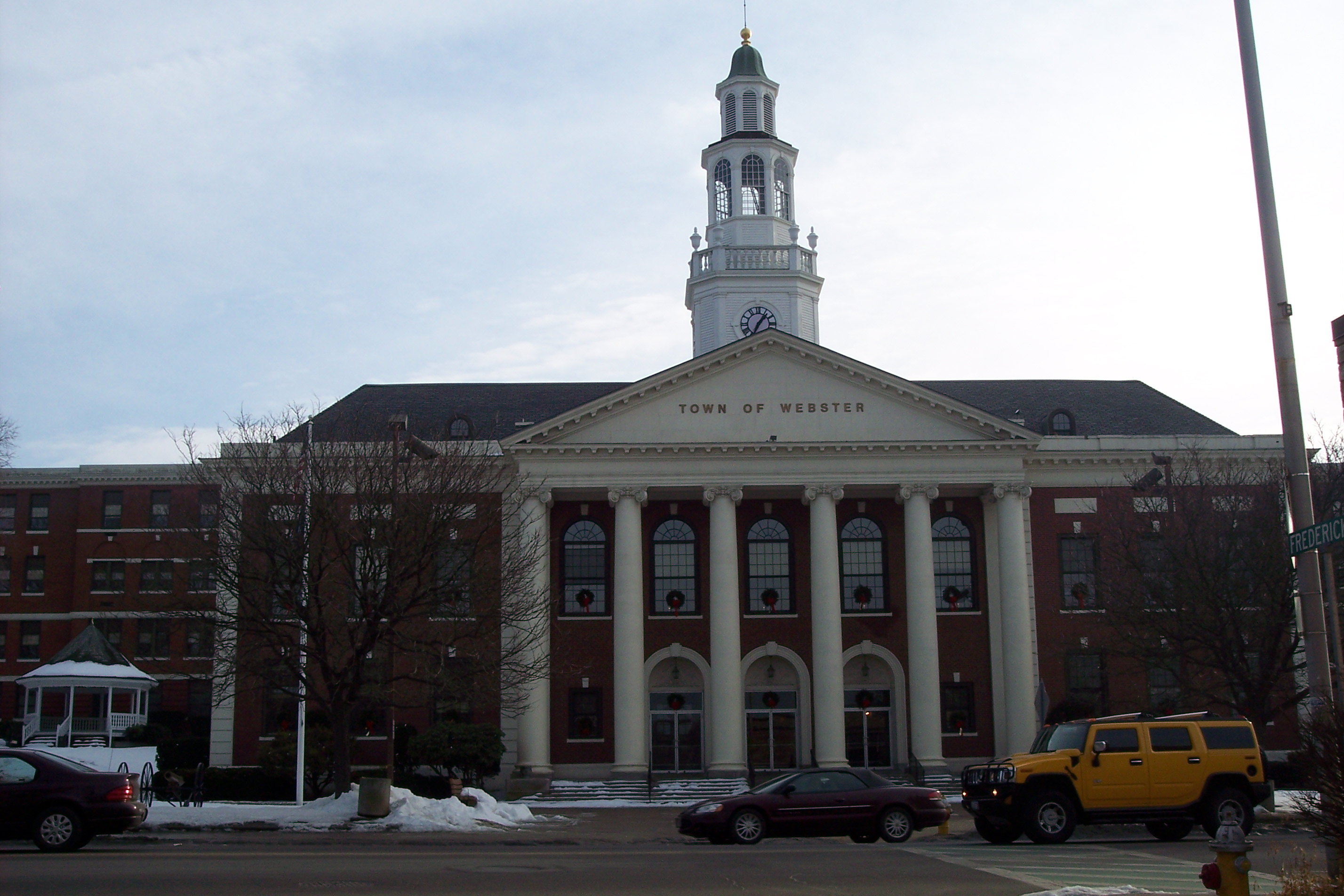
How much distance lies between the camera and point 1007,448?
4528cm

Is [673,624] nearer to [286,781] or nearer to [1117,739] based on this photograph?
[286,781]

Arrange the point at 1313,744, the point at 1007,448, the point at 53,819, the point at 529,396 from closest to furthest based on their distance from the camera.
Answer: the point at 1313,744 < the point at 53,819 < the point at 1007,448 < the point at 529,396

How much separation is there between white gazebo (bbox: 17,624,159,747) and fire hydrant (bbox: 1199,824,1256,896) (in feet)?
111

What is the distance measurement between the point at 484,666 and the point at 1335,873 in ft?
70.3

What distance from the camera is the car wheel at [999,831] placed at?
2234 cm

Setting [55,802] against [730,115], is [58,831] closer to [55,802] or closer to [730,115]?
[55,802]

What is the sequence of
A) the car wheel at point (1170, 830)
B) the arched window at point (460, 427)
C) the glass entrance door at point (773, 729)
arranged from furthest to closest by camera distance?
the arched window at point (460, 427) < the glass entrance door at point (773, 729) < the car wheel at point (1170, 830)

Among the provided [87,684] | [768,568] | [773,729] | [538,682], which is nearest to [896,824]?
[538,682]

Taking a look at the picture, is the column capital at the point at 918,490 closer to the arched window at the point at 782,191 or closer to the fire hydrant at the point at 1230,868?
the arched window at the point at 782,191

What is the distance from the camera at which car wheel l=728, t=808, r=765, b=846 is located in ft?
76.0

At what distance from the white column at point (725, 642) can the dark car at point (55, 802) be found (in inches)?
1034

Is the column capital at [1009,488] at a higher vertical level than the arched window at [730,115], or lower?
lower

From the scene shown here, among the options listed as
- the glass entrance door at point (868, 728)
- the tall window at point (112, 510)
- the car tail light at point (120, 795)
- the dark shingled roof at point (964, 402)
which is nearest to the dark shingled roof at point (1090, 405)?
the dark shingled roof at point (964, 402)

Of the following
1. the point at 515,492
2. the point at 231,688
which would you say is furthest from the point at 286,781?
the point at 515,492
